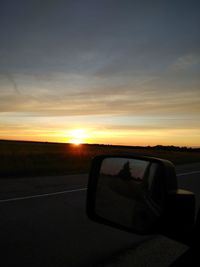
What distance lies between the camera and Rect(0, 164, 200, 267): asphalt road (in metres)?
5.01

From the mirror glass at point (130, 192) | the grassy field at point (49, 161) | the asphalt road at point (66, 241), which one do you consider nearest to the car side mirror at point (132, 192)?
the mirror glass at point (130, 192)

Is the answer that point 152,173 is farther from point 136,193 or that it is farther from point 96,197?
point 96,197

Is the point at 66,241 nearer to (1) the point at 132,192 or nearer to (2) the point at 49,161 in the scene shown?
(1) the point at 132,192

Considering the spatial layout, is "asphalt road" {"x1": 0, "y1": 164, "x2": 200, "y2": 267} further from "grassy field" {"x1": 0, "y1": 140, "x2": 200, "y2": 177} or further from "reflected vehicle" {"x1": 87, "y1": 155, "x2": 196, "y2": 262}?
"grassy field" {"x1": 0, "y1": 140, "x2": 200, "y2": 177}

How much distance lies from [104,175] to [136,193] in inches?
13.8

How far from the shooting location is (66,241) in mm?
5816

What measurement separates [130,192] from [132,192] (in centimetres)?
3

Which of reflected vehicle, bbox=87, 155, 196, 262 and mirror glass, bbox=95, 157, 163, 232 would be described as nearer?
reflected vehicle, bbox=87, 155, 196, 262

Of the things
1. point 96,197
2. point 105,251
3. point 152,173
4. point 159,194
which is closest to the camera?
point 159,194

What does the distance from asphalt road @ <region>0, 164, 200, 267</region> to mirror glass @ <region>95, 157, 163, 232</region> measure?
2615 mm

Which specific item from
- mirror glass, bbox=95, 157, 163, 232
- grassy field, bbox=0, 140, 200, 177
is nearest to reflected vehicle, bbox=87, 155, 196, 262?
mirror glass, bbox=95, 157, 163, 232

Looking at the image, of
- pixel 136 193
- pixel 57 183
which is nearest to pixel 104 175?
pixel 136 193

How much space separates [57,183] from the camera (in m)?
13.2

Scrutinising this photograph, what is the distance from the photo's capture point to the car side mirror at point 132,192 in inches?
71.6
